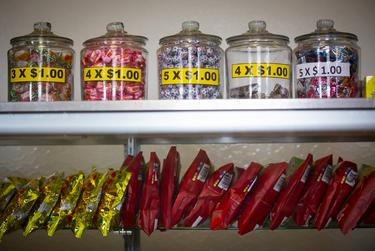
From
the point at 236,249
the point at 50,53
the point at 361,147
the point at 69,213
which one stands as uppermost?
the point at 50,53

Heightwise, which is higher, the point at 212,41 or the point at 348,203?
the point at 212,41

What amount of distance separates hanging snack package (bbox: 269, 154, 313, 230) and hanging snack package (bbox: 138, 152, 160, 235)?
342mm

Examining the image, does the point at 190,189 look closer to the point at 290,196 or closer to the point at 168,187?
the point at 168,187

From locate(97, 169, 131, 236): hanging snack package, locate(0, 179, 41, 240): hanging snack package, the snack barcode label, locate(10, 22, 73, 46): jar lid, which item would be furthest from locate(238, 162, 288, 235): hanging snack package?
locate(10, 22, 73, 46): jar lid

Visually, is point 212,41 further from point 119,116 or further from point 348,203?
point 348,203

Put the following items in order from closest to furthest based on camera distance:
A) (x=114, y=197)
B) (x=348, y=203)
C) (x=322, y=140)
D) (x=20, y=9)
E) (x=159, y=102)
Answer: (x=159, y=102) → (x=114, y=197) → (x=348, y=203) → (x=322, y=140) → (x=20, y=9)

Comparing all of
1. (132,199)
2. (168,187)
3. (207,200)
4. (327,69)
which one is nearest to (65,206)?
(132,199)

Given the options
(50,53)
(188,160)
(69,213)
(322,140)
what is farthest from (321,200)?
(50,53)

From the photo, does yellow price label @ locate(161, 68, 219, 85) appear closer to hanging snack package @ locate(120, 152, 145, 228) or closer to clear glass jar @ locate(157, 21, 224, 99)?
clear glass jar @ locate(157, 21, 224, 99)

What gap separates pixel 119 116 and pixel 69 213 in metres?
0.38

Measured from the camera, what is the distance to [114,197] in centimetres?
154

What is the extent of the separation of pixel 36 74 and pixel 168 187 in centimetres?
50

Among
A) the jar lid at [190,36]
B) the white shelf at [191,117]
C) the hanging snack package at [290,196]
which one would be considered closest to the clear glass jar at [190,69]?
the jar lid at [190,36]

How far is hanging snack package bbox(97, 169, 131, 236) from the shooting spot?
151cm
